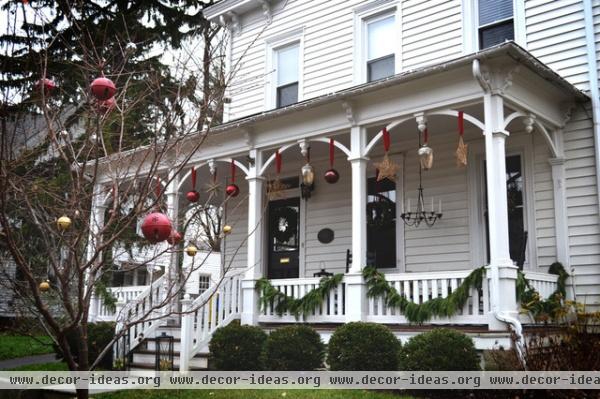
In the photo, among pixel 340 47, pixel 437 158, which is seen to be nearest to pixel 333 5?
pixel 340 47

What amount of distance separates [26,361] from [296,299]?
6.99m

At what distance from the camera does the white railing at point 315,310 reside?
9827 millimetres

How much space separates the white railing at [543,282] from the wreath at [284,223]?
5.89 m

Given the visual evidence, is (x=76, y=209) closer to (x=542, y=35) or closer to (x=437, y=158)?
(x=437, y=158)

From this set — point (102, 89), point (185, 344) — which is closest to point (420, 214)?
point (185, 344)

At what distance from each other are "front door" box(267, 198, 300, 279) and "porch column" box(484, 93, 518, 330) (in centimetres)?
592

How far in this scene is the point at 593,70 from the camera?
983 centimetres

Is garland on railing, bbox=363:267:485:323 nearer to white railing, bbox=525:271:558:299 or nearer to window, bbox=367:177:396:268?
white railing, bbox=525:271:558:299

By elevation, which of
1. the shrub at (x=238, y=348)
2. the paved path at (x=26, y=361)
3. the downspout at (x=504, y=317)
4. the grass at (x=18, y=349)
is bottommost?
the paved path at (x=26, y=361)

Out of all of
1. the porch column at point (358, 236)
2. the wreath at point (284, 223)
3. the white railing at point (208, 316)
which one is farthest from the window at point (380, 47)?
the white railing at point (208, 316)

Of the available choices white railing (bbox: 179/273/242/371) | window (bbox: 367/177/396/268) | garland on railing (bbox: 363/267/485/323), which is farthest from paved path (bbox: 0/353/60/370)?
garland on railing (bbox: 363/267/485/323)

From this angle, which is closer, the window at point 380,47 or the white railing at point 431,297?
the white railing at point 431,297

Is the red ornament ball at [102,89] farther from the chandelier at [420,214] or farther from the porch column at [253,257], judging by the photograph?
the chandelier at [420,214]

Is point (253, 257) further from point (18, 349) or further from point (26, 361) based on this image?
point (18, 349)
